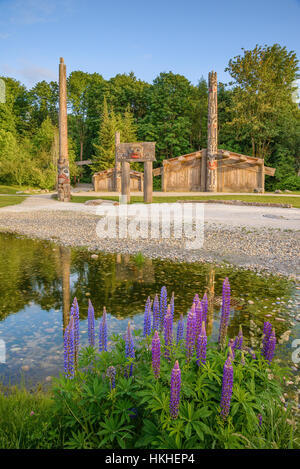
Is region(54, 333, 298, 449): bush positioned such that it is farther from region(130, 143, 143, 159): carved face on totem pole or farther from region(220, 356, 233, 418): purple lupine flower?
region(130, 143, 143, 159): carved face on totem pole

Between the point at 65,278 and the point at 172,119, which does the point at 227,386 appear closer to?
the point at 65,278

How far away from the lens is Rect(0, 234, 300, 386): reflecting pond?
3.90 metres

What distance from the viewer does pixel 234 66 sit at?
3941 centimetres

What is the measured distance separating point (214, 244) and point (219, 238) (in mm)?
768

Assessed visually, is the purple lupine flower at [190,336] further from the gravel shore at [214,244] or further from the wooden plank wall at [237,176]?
the wooden plank wall at [237,176]

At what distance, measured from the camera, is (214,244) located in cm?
952

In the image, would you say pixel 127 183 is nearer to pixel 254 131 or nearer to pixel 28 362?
pixel 28 362

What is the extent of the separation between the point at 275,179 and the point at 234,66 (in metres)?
13.6

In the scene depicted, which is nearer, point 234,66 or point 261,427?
point 261,427

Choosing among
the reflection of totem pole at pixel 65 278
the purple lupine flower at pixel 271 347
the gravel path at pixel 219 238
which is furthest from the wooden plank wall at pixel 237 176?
the purple lupine flower at pixel 271 347

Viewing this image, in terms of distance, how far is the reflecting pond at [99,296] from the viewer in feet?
12.8

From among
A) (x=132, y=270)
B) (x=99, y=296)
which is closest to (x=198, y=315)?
(x=99, y=296)

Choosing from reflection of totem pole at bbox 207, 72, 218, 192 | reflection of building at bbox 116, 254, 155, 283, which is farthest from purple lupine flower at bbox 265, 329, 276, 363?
reflection of totem pole at bbox 207, 72, 218, 192
